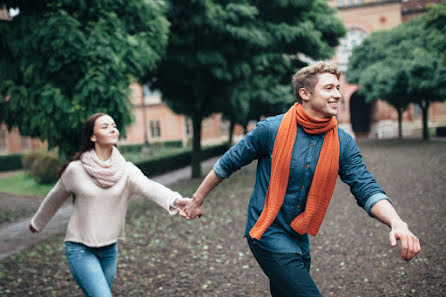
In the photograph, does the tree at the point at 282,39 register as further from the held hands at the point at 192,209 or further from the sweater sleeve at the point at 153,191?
the held hands at the point at 192,209

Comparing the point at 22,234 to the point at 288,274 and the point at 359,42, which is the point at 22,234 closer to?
the point at 288,274

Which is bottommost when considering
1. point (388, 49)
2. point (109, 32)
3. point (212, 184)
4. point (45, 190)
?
point (45, 190)

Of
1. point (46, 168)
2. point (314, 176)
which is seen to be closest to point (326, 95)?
point (314, 176)

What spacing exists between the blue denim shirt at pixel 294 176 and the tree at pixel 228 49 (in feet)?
24.9

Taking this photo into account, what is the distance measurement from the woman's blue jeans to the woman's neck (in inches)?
27.1

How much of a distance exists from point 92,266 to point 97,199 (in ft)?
1.57

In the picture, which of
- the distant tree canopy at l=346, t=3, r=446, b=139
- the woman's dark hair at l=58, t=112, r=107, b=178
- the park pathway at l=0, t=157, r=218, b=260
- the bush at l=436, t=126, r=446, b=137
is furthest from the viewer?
the bush at l=436, t=126, r=446, b=137

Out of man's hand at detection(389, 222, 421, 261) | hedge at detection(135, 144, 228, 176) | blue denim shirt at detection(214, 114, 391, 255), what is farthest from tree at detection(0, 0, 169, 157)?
hedge at detection(135, 144, 228, 176)

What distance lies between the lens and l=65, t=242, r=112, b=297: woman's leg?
101 inches

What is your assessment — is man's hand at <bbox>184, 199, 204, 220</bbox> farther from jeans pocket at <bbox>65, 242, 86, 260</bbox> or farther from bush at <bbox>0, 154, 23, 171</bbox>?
bush at <bbox>0, 154, 23, 171</bbox>

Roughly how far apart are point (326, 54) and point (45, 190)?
40.6 feet

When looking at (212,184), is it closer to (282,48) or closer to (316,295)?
(316,295)

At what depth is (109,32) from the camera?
6504 millimetres

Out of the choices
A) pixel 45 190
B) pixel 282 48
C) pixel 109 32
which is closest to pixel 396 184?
pixel 282 48
